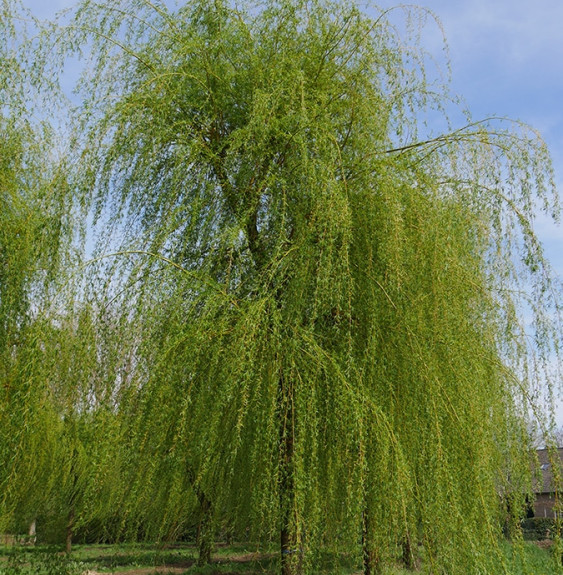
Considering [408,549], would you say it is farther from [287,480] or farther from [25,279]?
[25,279]

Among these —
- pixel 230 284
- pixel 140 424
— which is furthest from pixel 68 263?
pixel 140 424

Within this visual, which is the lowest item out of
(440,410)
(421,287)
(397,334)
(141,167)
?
(440,410)

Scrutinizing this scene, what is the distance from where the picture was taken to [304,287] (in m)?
2.79

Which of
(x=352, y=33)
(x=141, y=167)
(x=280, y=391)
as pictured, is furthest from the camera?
(x=352, y=33)

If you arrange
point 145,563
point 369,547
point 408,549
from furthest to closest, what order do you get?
point 145,563, point 408,549, point 369,547

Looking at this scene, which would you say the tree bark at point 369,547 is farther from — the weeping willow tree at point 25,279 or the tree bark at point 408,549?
the weeping willow tree at point 25,279

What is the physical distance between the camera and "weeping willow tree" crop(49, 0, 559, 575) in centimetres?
259

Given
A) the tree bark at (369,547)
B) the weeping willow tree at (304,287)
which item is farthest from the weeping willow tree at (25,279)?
the tree bark at (369,547)

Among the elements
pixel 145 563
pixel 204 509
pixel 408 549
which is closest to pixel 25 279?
pixel 204 509

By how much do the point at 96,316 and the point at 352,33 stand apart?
7.52ft

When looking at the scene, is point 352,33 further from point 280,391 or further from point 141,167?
point 280,391

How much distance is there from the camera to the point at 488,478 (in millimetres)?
2957

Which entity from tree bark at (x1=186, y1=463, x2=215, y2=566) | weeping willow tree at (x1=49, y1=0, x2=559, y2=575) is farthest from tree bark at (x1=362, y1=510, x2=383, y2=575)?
tree bark at (x1=186, y1=463, x2=215, y2=566)

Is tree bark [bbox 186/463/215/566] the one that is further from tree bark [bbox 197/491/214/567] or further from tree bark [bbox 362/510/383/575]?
tree bark [bbox 362/510/383/575]
